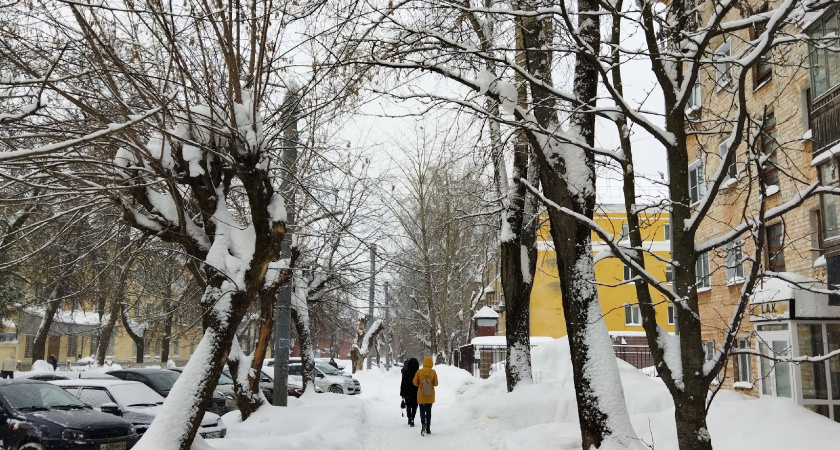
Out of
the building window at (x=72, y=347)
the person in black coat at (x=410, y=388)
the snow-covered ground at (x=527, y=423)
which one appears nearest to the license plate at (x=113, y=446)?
the snow-covered ground at (x=527, y=423)

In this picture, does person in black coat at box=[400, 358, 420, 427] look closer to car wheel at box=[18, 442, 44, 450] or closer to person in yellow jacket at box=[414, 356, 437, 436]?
person in yellow jacket at box=[414, 356, 437, 436]

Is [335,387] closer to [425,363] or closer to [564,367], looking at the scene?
[564,367]

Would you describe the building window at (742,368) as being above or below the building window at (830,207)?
below

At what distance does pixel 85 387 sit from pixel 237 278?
22.2 feet

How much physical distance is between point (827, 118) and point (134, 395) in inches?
605

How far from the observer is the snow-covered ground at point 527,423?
32.1 ft

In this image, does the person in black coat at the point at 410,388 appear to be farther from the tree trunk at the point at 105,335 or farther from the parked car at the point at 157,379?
the tree trunk at the point at 105,335

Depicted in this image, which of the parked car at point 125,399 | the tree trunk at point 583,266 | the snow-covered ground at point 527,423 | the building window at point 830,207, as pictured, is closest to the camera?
the tree trunk at point 583,266

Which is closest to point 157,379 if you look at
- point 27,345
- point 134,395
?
point 134,395

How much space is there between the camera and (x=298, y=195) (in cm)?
1956

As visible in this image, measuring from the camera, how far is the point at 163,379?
17.1m

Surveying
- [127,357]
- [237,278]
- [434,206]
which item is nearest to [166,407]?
[237,278]

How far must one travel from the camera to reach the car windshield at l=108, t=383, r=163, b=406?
1371 cm

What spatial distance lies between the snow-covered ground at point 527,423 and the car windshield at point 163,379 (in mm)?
1684
